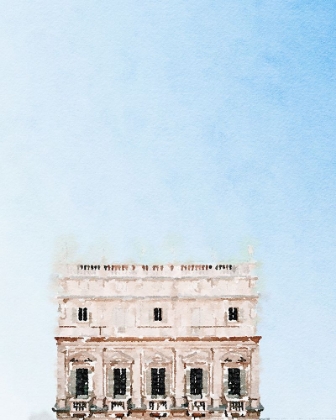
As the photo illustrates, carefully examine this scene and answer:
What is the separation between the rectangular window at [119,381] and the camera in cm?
2734

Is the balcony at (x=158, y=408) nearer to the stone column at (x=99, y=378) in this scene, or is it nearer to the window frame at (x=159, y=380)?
the window frame at (x=159, y=380)

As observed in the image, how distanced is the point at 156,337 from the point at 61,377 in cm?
466

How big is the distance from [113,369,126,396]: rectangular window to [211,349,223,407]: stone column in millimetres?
4045

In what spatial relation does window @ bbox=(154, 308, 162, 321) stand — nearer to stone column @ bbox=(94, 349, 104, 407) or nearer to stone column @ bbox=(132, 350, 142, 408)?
stone column @ bbox=(132, 350, 142, 408)

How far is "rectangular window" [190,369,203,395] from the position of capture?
27.2 m

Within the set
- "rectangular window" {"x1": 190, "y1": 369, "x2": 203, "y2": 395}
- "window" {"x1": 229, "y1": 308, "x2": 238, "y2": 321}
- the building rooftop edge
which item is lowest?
"rectangular window" {"x1": 190, "y1": 369, "x2": 203, "y2": 395}

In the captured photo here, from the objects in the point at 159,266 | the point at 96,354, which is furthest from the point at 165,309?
the point at 96,354

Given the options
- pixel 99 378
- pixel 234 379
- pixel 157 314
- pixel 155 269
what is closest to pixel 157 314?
pixel 157 314

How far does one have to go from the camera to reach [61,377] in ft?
89.3

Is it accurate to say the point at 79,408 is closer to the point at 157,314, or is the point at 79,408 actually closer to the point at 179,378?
the point at 179,378

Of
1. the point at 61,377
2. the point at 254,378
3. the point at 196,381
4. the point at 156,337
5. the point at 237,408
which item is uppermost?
the point at 156,337

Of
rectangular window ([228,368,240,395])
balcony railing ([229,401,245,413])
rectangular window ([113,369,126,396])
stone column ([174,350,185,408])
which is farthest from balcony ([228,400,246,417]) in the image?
rectangular window ([113,369,126,396])

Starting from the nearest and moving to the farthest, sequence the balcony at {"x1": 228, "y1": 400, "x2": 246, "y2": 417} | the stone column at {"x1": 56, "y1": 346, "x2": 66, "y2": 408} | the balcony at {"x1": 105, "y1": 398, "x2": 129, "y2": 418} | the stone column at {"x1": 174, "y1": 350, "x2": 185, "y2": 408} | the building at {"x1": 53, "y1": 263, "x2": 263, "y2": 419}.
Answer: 1. the balcony at {"x1": 228, "y1": 400, "x2": 246, "y2": 417}
2. the balcony at {"x1": 105, "y1": 398, "x2": 129, "y2": 418}
3. the stone column at {"x1": 56, "y1": 346, "x2": 66, "y2": 408}
4. the stone column at {"x1": 174, "y1": 350, "x2": 185, "y2": 408}
5. the building at {"x1": 53, "y1": 263, "x2": 263, "y2": 419}

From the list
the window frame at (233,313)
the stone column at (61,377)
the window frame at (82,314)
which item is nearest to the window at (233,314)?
the window frame at (233,313)
